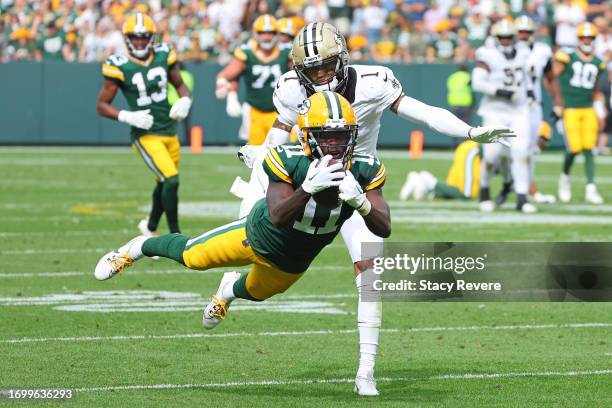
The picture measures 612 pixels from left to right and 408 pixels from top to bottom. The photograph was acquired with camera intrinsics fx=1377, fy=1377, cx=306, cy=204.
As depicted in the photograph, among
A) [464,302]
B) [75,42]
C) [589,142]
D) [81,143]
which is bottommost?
[81,143]

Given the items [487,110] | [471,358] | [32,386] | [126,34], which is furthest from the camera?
[487,110]

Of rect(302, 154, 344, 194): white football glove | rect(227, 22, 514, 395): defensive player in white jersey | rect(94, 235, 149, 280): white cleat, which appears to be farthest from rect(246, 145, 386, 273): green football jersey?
rect(94, 235, 149, 280): white cleat

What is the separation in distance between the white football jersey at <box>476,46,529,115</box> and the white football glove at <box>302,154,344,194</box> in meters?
8.96

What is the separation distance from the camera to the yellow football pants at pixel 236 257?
604 cm

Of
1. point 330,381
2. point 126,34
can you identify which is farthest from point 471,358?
point 126,34

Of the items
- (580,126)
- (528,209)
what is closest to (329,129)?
(528,209)

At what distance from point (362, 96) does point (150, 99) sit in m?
4.78

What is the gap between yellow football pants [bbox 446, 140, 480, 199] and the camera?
50.3 ft

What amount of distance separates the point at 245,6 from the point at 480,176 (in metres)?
11.5

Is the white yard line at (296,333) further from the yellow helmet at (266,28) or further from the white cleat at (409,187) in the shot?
the white cleat at (409,187)

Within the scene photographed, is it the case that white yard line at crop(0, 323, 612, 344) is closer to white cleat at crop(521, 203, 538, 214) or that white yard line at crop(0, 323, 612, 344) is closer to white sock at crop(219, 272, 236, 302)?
white sock at crop(219, 272, 236, 302)

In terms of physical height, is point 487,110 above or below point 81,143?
above

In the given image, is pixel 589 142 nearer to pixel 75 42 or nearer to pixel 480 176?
pixel 480 176

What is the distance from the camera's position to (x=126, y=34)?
10953mm
